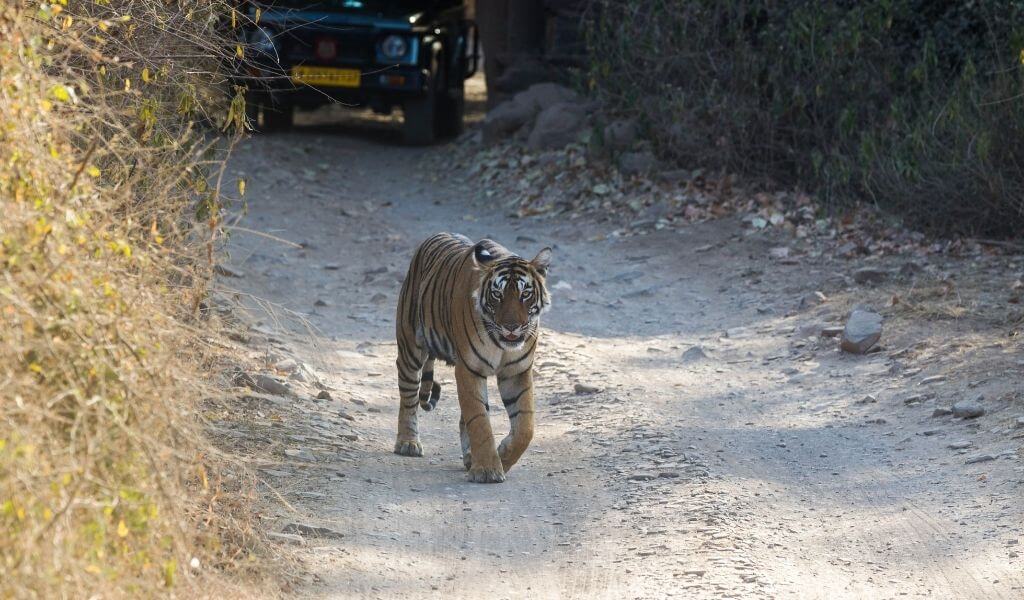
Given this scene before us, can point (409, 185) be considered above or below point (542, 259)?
below

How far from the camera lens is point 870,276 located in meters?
10.0

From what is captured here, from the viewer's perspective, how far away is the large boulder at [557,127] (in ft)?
50.9

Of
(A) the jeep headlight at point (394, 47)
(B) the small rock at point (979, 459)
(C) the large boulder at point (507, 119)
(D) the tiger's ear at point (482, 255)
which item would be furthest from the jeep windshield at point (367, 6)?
(B) the small rock at point (979, 459)

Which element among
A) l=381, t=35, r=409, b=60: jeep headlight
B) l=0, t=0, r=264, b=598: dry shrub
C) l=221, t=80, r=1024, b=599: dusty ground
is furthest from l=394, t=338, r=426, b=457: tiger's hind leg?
l=381, t=35, r=409, b=60: jeep headlight

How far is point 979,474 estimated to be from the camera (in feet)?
20.0

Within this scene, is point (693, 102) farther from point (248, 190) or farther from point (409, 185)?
point (248, 190)

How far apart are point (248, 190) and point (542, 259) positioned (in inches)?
339

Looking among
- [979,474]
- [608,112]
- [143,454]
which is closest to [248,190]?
[608,112]

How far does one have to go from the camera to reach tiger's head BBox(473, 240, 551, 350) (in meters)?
5.98

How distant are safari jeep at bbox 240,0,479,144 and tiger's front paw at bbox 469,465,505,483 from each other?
382 inches

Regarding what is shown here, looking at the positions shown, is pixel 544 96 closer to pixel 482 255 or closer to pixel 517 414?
pixel 482 255

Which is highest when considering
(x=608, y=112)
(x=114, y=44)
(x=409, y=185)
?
(x=114, y=44)

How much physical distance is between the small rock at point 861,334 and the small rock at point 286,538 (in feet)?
14.7

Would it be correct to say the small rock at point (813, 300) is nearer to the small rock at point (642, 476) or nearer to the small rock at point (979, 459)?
the small rock at point (979, 459)
